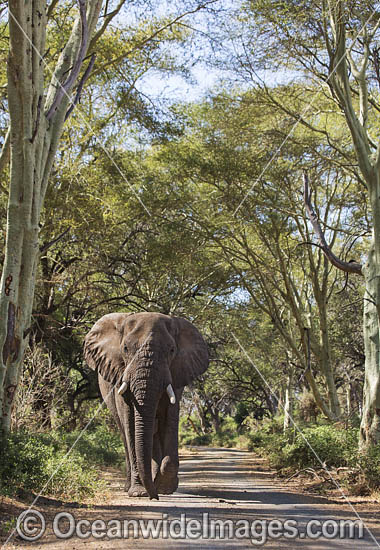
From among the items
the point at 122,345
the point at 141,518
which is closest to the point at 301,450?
the point at 122,345

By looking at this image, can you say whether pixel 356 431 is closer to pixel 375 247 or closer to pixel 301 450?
pixel 301 450

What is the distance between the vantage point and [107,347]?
10234 mm

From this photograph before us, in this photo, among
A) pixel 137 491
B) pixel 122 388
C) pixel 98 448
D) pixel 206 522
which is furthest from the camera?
pixel 98 448

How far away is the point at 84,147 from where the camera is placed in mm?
17031

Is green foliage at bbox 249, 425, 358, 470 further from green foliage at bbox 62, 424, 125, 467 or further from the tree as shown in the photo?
green foliage at bbox 62, 424, 125, 467

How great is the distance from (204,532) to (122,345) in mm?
4011

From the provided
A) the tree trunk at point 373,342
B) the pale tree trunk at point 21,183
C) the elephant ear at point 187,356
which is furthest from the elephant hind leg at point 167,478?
the tree trunk at point 373,342

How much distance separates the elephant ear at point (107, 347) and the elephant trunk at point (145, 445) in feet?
3.68

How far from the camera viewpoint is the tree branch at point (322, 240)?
27.9ft

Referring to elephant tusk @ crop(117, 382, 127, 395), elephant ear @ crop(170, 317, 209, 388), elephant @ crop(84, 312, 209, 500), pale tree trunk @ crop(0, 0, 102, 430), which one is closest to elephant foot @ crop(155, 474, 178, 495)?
elephant @ crop(84, 312, 209, 500)

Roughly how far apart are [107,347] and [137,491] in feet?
7.94

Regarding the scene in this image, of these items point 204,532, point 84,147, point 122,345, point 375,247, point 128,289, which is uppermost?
point 84,147
